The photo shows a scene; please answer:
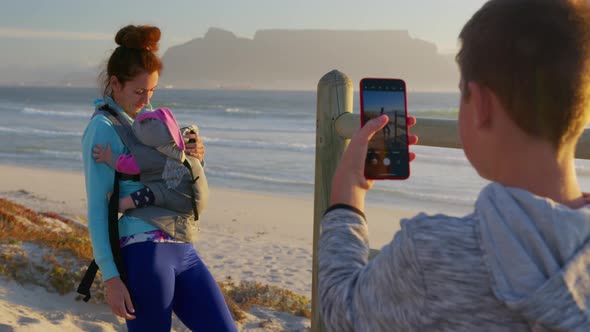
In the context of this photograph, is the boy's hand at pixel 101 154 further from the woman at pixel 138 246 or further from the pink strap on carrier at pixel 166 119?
the pink strap on carrier at pixel 166 119

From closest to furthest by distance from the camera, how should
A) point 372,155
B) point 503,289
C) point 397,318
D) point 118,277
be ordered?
point 503,289 → point 397,318 → point 372,155 → point 118,277

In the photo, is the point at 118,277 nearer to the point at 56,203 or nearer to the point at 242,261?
the point at 242,261

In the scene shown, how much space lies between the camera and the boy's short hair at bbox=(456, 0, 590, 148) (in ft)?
3.43

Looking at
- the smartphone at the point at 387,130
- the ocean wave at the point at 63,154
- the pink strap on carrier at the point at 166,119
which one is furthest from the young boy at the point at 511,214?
the ocean wave at the point at 63,154

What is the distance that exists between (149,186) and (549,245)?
210 cm

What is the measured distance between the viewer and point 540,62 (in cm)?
104

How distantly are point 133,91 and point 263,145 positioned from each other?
19157mm

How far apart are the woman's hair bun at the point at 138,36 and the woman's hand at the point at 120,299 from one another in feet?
3.51

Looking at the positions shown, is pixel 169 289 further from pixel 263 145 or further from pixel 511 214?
A: pixel 263 145

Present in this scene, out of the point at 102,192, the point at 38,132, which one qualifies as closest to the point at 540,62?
the point at 102,192

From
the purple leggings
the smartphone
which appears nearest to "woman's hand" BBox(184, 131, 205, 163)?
the purple leggings

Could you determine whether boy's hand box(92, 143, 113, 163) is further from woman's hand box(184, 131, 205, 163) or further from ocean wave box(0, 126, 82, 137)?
ocean wave box(0, 126, 82, 137)

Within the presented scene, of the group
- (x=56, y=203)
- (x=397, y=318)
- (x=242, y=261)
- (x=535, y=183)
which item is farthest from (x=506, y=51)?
(x=56, y=203)

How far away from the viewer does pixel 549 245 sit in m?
1.03
